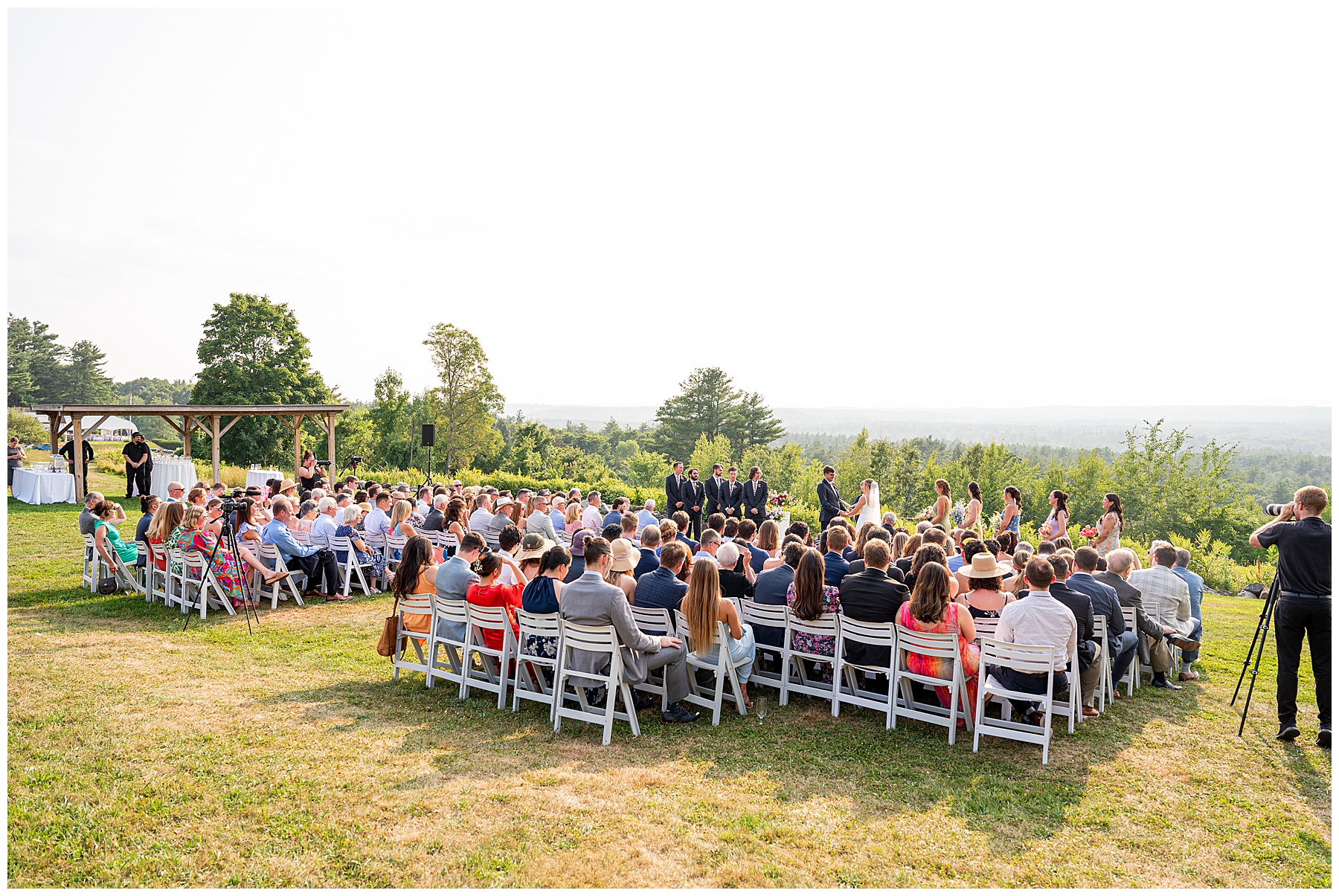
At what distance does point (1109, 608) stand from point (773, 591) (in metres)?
2.44

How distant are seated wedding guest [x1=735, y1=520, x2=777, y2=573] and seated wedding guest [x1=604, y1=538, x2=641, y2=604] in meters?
0.98

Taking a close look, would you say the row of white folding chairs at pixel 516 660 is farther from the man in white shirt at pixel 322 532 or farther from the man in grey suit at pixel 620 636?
the man in white shirt at pixel 322 532

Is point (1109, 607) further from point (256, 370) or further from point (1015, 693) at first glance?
point (256, 370)

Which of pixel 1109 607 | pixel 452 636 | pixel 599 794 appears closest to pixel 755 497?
pixel 1109 607

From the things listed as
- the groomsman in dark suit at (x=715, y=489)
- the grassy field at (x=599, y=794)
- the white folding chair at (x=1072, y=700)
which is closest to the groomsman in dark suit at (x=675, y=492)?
the groomsman in dark suit at (x=715, y=489)

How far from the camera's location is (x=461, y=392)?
127ft

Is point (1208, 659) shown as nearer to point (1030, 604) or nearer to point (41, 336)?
point (1030, 604)

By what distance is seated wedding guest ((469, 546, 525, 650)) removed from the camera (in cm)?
591

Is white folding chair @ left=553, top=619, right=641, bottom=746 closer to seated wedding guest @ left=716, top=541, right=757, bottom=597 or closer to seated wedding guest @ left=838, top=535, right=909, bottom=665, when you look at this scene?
seated wedding guest @ left=716, top=541, right=757, bottom=597

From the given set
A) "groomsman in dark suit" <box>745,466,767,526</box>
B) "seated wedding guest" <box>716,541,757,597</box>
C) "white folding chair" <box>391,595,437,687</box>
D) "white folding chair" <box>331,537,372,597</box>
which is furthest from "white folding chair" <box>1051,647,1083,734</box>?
"groomsman in dark suit" <box>745,466,767,526</box>

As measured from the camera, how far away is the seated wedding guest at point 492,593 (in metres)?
5.91

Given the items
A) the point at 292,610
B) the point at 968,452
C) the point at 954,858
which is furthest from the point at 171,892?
the point at 968,452

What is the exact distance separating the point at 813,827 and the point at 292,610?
22.7ft

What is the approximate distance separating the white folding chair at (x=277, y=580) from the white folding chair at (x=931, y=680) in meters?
6.83
